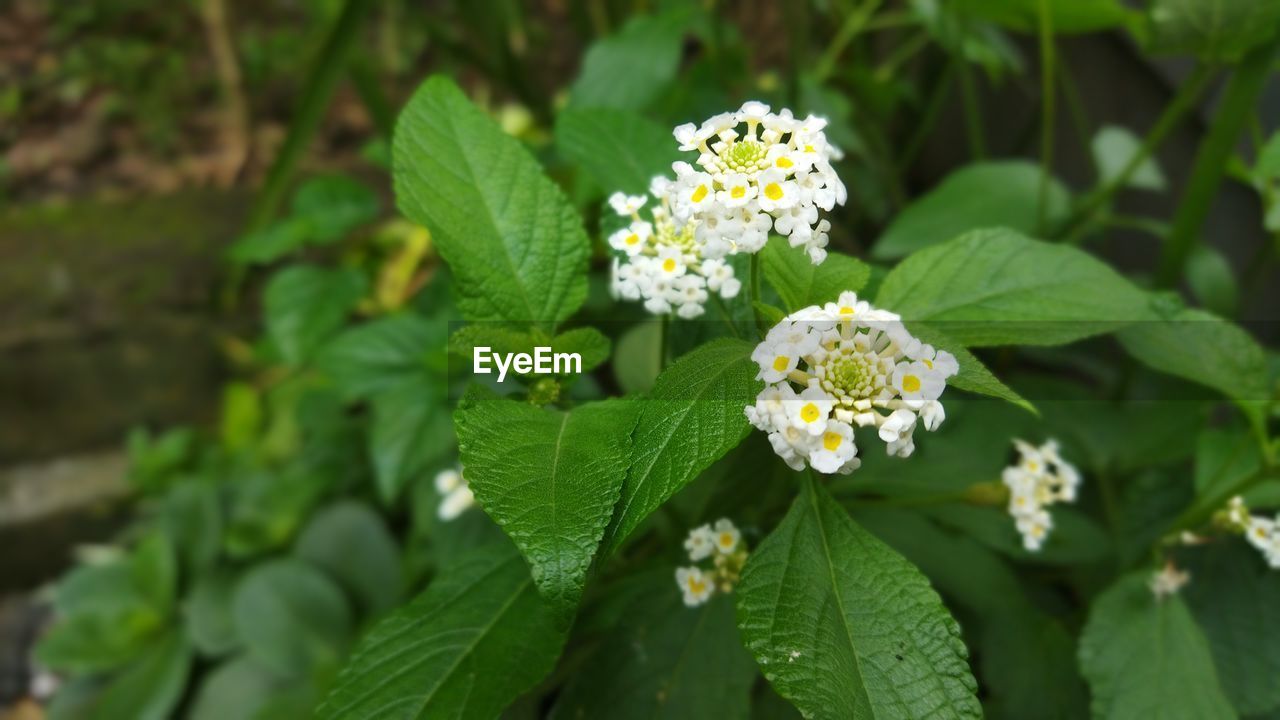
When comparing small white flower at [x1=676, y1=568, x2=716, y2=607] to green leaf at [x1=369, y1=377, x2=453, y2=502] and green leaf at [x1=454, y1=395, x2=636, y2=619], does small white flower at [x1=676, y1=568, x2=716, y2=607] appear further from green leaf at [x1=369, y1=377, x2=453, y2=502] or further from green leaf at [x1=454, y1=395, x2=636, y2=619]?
green leaf at [x1=369, y1=377, x2=453, y2=502]

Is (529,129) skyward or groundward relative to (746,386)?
groundward

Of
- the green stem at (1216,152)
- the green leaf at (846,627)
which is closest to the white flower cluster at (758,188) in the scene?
the green leaf at (846,627)

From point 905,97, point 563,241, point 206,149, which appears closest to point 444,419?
point 563,241

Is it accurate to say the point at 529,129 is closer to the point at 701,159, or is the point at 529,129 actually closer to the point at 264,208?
the point at 264,208

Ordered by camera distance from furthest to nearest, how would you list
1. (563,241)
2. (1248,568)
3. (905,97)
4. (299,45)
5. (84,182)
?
(299,45), (84,182), (905,97), (1248,568), (563,241)

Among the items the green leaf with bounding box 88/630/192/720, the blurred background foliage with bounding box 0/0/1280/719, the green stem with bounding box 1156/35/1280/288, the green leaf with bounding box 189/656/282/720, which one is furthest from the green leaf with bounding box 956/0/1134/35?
the green leaf with bounding box 88/630/192/720

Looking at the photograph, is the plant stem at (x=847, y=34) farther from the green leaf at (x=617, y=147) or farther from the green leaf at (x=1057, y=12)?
the green leaf at (x=617, y=147)
